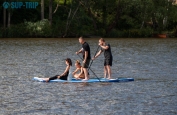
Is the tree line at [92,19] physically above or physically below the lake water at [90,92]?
below

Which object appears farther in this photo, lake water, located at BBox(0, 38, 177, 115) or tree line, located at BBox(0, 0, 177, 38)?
tree line, located at BBox(0, 0, 177, 38)

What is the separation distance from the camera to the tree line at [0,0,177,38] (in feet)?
233

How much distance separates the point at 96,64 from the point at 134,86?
10.9 m

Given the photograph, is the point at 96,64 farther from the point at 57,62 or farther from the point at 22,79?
the point at 22,79

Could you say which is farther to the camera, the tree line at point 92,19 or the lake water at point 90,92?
the tree line at point 92,19

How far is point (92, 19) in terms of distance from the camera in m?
77.0

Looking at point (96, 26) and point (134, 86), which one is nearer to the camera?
point (134, 86)

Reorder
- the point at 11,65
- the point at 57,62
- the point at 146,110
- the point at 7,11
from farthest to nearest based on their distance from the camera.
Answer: the point at 7,11 < the point at 57,62 < the point at 11,65 < the point at 146,110

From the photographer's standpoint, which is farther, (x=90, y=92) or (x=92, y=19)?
(x=92, y=19)

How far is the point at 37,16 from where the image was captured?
254ft

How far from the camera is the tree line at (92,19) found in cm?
7106

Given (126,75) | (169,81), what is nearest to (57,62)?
(126,75)

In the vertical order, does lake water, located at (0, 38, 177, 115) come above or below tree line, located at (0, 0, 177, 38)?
above

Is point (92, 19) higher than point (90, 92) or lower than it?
lower
